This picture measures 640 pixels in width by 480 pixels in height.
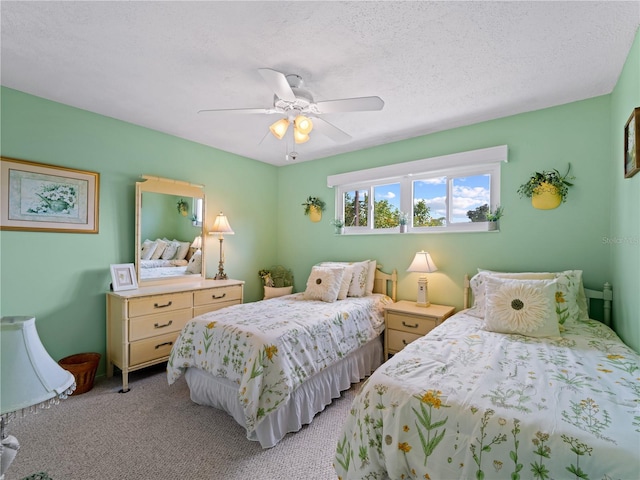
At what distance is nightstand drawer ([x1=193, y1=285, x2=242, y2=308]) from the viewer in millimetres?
3094

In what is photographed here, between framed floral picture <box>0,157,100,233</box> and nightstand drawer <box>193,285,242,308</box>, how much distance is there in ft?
3.82

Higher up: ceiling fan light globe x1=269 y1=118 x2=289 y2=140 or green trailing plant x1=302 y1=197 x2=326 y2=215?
ceiling fan light globe x1=269 y1=118 x2=289 y2=140

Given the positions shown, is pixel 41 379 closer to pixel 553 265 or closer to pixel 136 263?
pixel 136 263

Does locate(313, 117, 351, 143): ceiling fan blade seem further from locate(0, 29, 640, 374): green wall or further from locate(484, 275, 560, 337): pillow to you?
locate(484, 275, 560, 337): pillow

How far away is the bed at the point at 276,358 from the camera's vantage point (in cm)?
190

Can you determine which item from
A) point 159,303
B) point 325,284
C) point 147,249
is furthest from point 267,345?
point 147,249

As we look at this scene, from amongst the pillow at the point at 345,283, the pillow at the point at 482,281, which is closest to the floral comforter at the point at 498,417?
the pillow at the point at 482,281

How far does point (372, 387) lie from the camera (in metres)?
1.36

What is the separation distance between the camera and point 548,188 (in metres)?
2.49

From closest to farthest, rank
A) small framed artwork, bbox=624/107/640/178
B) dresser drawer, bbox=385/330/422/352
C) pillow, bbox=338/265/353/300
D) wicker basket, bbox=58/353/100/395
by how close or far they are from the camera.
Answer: small framed artwork, bbox=624/107/640/178, wicker basket, bbox=58/353/100/395, dresser drawer, bbox=385/330/422/352, pillow, bbox=338/265/353/300

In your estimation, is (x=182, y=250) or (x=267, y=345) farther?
(x=182, y=250)

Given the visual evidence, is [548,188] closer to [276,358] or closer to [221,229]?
[276,358]

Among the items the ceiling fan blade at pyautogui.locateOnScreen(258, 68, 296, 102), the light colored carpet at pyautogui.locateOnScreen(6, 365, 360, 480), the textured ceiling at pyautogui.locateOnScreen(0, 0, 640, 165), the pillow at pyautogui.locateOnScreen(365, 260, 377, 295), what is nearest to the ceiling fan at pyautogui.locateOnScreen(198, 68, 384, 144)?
the ceiling fan blade at pyautogui.locateOnScreen(258, 68, 296, 102)

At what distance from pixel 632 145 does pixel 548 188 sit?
88 centimetres
